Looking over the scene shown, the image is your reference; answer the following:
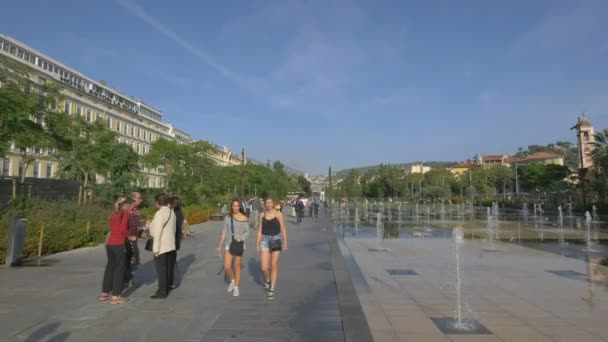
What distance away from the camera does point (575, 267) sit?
34.0 ft

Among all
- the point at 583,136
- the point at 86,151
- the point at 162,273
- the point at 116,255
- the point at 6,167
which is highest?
the point at 583,136

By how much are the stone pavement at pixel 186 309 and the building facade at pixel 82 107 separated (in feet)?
128

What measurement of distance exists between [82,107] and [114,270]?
212ft

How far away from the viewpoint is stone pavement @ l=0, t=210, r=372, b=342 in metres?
5.26

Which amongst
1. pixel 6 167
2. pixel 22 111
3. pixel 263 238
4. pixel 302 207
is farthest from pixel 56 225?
pixel 6 167

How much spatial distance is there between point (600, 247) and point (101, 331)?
15.3m

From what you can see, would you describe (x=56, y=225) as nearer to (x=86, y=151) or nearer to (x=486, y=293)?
(x=486, y=293)

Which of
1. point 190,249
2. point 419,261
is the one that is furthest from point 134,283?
point 419,261

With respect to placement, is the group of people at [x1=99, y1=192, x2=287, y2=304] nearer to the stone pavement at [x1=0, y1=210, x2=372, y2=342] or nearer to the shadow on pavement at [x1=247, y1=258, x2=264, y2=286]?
the stone pavement at [x1=0, y1=210, x2=372, y2=342]

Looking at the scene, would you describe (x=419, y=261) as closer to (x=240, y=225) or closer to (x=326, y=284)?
(x=326, y=284)

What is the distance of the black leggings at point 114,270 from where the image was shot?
703 cm

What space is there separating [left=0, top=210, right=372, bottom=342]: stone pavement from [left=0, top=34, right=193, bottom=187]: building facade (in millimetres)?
39109

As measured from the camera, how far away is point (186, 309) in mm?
6484

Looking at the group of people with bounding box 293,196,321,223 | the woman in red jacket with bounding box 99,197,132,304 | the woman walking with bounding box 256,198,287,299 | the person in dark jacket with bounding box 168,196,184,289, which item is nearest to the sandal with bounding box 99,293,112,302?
the woman in red jacket with bounding box 99,197,132,304
